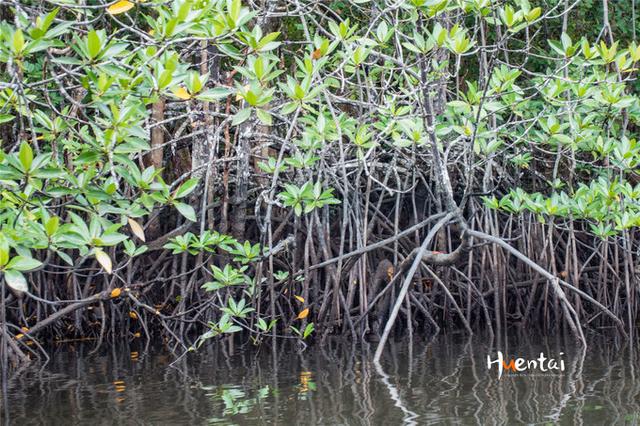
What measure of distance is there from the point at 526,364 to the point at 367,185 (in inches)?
57.8

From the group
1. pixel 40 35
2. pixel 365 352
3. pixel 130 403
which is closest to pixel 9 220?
pixel 40 35

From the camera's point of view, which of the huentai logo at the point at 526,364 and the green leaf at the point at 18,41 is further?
the huentai logo at the point at 526,364

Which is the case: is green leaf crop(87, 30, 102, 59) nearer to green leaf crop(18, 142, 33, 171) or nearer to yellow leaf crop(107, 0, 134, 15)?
yellow leaf crop(107, 0, 134, 15)

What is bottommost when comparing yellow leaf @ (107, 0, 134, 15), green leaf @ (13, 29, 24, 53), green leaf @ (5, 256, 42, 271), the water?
the water

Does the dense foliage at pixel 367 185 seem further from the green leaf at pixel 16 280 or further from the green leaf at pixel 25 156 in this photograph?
the green leaf at pixel 16 280

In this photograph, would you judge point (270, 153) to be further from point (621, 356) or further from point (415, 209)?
point (621, 356)

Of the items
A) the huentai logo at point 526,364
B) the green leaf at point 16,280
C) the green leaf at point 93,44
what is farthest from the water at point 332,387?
the green leaf at point 93,44

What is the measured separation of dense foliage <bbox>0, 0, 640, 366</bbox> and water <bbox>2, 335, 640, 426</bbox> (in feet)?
0.77

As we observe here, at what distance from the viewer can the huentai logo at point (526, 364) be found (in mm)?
4406

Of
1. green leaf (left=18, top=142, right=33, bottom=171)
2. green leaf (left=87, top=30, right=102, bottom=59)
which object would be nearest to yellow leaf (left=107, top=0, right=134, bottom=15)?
green leaf (left=87, top=30, right=102, bottom=59)

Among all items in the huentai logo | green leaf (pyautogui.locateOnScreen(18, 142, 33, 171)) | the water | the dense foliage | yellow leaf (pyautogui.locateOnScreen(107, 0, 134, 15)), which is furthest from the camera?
the dense foliage

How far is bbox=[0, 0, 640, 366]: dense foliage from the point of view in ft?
15.1

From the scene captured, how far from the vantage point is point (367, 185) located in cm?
545

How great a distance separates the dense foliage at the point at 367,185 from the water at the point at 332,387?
0.23 meters
